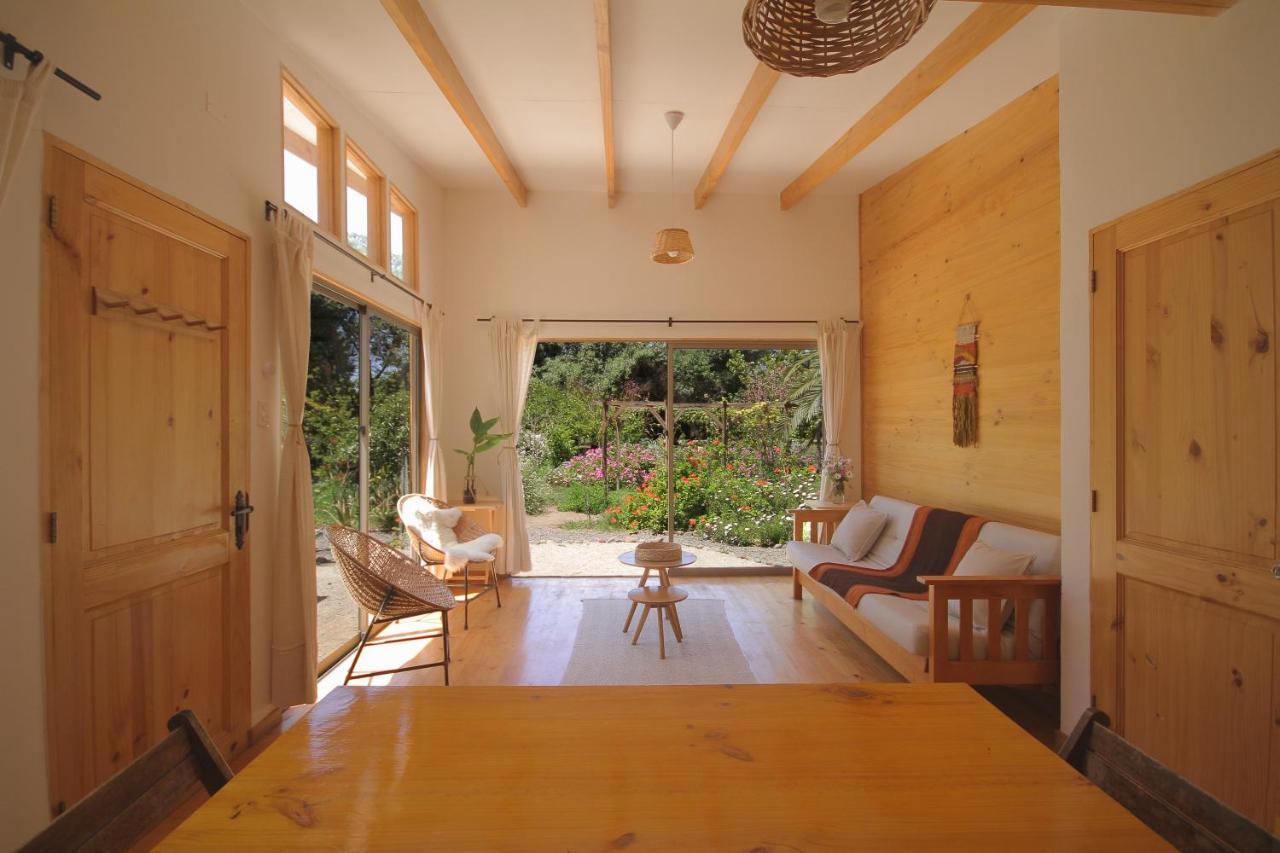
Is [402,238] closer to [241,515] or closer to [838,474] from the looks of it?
[241,515]

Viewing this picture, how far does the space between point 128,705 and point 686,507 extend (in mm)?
4328

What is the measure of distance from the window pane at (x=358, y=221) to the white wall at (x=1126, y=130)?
3642 millimetres

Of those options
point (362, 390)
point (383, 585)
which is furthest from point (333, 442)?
point (383, 585)

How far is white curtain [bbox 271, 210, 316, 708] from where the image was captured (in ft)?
8.93

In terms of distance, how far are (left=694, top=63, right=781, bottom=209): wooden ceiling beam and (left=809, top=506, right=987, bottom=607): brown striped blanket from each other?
102 inches

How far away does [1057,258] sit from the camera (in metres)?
3.18

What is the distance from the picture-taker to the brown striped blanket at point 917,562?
346 cm

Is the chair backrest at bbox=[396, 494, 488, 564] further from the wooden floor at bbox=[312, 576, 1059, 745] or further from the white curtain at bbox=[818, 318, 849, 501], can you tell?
the white curtain at bbox=[818, 318, 849, 501]

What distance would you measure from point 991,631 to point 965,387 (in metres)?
1.75

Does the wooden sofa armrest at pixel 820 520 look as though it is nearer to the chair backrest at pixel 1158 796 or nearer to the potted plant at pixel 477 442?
the potted plant at pixel 477 442

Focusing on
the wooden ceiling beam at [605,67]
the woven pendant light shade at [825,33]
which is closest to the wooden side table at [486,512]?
the wooden ceiling beam at [605,67]

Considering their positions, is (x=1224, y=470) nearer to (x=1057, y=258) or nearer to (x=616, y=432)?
(x=1057, y=258)

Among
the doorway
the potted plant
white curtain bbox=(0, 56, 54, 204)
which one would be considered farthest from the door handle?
the doorway

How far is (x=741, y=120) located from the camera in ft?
11.9
